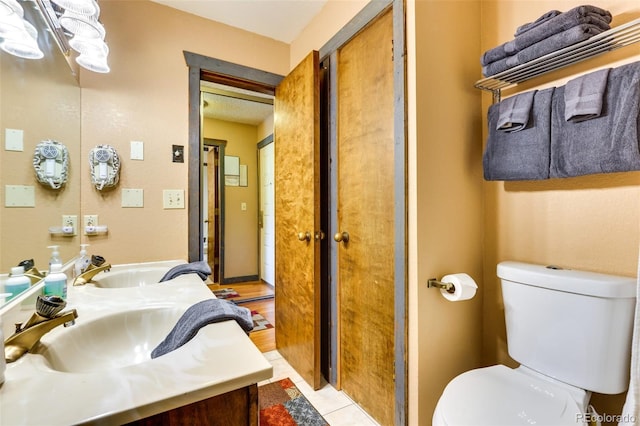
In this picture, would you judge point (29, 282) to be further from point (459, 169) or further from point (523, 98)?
point (523, 98)

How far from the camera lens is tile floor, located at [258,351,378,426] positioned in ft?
4.93

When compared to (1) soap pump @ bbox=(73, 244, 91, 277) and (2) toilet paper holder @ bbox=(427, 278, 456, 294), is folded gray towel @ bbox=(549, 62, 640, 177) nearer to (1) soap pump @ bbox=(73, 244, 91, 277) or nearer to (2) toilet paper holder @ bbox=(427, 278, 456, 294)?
(2) toilet paper holder @ bbox=(427, 278, 456, 294)

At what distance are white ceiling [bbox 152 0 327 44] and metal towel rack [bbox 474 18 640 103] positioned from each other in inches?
46.1

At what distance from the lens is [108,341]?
942 millimetres

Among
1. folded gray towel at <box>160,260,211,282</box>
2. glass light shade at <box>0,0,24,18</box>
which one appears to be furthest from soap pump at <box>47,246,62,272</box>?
glass light shade at <box>0,0,24,18</box>

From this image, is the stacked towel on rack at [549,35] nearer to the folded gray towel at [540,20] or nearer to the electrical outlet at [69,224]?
the folded gray towel at [540,20]

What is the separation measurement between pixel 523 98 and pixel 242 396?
1.40 m

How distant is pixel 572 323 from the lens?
1.04m

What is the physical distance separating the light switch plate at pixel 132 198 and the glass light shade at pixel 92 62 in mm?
625

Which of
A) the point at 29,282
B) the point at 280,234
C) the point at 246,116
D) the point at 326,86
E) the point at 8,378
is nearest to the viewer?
the point at 8,378

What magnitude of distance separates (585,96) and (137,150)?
6.77ft

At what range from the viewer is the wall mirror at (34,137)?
86 cm

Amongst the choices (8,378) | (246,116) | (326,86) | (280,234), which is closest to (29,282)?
(8,378)

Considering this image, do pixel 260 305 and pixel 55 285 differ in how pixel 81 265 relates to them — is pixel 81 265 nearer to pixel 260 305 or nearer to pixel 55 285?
pixel 55 285
